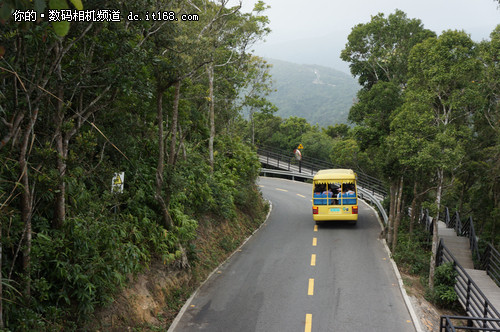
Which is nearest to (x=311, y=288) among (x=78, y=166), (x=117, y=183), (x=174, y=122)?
(x=174, y=122)

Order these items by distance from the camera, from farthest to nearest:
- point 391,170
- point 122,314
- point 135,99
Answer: point 391,170
point 135,99
point 122,314

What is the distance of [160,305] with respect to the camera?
9914 millimetres

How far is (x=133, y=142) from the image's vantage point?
11422 mm

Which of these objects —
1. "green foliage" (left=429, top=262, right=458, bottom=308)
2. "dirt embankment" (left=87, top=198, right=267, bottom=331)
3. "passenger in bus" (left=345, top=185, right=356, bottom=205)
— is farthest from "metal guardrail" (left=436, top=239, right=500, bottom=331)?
"dirt embankment" (left=87, top=198, right=267, bottom=331)

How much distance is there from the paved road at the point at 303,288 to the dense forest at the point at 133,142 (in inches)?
57.3

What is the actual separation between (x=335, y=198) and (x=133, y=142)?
437 inches

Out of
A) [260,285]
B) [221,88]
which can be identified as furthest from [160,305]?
[221,88]

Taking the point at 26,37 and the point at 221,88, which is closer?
the point at 26,37

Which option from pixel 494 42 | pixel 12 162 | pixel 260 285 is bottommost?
pixel 260 285

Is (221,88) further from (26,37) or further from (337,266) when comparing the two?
(26,37)

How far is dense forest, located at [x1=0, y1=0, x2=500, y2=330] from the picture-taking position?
6289mm

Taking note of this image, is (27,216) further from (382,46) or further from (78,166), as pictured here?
(382,46)

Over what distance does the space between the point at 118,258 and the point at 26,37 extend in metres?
→ 4.22

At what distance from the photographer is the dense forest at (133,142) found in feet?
20.6
